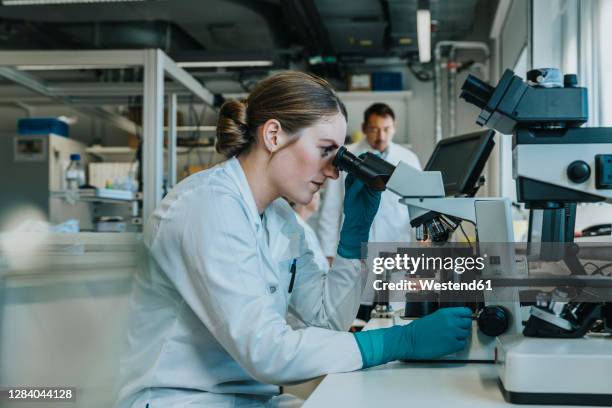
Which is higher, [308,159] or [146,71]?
[146,71]

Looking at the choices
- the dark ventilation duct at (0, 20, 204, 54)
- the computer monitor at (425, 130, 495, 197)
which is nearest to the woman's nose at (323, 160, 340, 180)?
the computer monitor at (425, 130, 495, 197)

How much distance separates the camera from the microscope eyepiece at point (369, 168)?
1234 mm

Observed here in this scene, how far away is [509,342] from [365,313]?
68.5 inches

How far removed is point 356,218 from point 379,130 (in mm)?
2343

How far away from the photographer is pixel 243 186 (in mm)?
1298

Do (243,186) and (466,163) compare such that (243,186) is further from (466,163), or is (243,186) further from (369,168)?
(466,163)

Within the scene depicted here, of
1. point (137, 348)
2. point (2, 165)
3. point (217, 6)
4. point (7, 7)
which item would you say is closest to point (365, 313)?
point (137, 348)

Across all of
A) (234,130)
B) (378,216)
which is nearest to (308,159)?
(234,130)

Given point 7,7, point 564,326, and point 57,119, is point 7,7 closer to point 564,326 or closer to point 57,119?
point 57,119

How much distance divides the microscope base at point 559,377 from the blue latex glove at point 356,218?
69 cm

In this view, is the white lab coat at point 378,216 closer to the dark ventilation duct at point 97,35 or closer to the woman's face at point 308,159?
the woman's face at point 308,159

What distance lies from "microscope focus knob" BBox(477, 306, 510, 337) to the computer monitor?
0.23 meters

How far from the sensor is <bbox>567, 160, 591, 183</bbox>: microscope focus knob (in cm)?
109

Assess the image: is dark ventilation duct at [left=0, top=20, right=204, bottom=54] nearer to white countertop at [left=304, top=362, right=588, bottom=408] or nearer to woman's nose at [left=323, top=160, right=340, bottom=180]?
woman's nose at [left=323, top=160, right=340, bottom=180]
